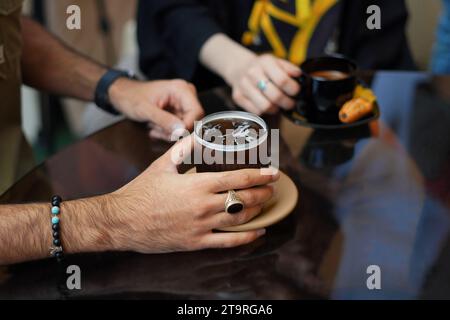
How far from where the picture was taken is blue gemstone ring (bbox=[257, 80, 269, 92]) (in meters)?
1.12

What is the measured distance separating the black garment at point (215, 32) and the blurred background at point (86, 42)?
0.24m

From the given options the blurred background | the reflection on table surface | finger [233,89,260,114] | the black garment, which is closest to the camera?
the reflection on table surface

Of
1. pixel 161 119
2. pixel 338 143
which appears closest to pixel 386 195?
pixel 338 143

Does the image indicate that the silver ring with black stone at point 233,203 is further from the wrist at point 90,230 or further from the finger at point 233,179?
the wrist at point 90,230

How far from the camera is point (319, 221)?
2.84 feet

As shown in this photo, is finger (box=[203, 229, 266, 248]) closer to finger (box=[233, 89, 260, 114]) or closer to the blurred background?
finger (box=[233, 89, 260, 114])

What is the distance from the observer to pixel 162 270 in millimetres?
781

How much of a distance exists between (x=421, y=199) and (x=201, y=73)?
82 cm

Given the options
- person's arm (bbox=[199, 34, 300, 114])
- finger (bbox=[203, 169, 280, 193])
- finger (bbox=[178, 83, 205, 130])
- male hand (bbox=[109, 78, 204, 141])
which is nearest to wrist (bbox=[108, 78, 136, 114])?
male hand (bbox=[109, 78, 204, 141])

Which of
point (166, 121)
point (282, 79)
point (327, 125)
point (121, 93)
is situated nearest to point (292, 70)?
point (282, 79)

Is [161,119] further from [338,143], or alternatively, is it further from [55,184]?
[338,143]

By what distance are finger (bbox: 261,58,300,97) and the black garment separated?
0.34 metres

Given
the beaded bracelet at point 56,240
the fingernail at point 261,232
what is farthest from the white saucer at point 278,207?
the beaded bracelet at point 56,240

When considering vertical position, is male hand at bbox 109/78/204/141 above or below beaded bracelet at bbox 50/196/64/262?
above
